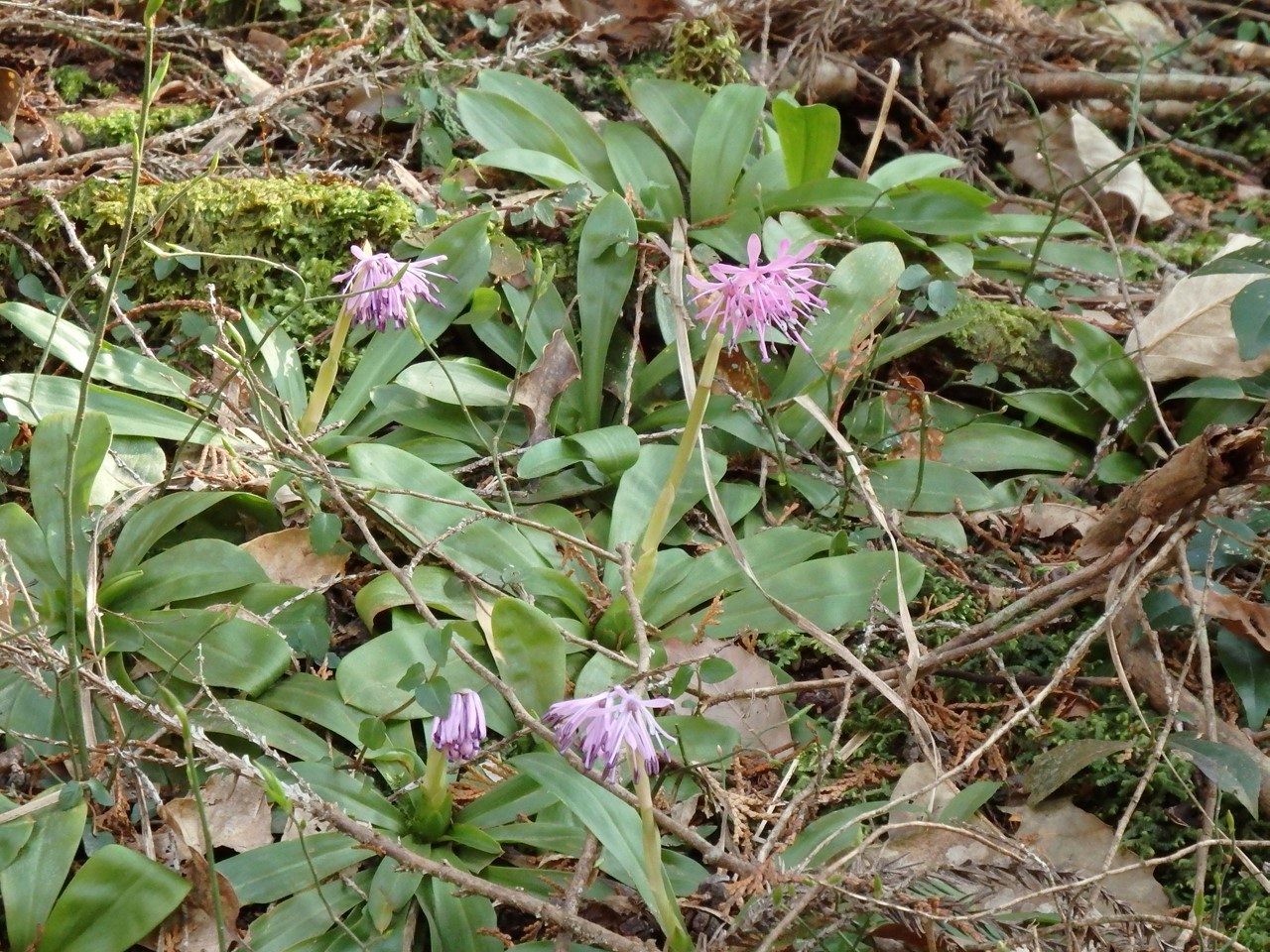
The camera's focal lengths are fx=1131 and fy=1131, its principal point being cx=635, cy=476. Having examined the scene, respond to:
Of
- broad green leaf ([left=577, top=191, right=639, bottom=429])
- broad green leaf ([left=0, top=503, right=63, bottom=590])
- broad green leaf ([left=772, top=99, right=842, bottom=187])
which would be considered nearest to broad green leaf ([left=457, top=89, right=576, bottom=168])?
broad green leaf ([left=577, top=191, right=639, bottom=429])

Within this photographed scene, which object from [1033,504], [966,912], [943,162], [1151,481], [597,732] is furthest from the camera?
[943,162]

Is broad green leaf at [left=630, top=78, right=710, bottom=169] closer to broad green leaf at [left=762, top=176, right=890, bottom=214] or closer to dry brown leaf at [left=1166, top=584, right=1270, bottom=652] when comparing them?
broad green leaf at [left=762, top=176, right=890, bottom=214]

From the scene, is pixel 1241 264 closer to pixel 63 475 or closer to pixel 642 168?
pixel 642 168

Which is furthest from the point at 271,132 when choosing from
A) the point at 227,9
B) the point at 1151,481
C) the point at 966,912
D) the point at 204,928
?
the point at 966,912

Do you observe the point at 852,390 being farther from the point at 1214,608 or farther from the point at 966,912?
the point at 966,912

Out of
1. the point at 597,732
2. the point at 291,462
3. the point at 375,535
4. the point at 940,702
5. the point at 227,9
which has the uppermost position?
the point at 227,9

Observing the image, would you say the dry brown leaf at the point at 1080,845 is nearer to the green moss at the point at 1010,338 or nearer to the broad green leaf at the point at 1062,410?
the broad green leaf at the point at 1062,410

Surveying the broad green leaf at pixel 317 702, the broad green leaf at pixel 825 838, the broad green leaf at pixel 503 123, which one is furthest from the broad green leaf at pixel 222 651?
the broad green leaf at pixel 503 123
